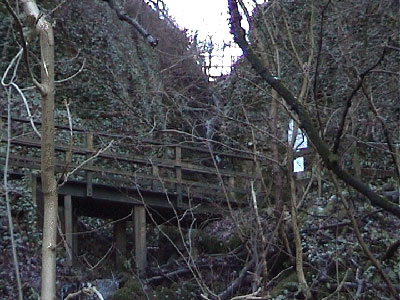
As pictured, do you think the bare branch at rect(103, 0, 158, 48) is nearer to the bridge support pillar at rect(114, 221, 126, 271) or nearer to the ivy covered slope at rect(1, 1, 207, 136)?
the bridge support pillar at rect(114, 221, 126, 271)

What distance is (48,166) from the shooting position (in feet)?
7.59

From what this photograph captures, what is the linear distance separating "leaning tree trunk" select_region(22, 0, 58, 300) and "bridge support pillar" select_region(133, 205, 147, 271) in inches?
382

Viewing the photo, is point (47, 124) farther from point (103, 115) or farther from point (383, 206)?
point (103, 115)

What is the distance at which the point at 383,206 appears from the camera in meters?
2.74

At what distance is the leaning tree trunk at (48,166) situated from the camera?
2.19 metres

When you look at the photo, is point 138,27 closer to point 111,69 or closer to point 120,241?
point 120,241

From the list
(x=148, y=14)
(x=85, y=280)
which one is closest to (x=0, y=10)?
(x=148, y=14)

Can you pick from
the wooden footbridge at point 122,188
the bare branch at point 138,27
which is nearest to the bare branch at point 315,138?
the bare branch at point 138,27

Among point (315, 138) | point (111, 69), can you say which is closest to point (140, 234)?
point (111, 69)

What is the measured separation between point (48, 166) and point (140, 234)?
997 cm

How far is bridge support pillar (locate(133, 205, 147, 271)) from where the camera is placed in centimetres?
1205

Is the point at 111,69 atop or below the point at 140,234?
A: atop

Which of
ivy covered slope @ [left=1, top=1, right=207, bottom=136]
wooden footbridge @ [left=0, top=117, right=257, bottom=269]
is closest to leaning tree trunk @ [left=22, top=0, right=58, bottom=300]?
wooden footbridge @ [left=0, top=117, right=257, bottom=269]

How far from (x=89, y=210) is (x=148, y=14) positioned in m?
7.83
